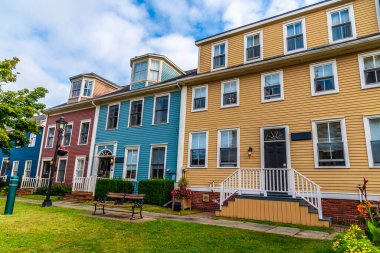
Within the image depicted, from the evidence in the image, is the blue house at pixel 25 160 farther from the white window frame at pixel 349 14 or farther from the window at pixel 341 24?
the window at pixel 341 24

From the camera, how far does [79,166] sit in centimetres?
1731

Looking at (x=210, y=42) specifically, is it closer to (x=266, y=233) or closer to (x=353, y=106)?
(x=353, y=106)

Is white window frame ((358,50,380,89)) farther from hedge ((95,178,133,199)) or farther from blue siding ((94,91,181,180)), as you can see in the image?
hedge ((95,178,133,199))

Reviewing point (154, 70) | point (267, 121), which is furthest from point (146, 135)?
point (267, 121)

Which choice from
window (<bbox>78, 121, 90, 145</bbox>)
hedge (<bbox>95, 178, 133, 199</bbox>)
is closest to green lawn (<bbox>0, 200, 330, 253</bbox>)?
hedge (<bbox>95, 178, 133, 199</bbox>)

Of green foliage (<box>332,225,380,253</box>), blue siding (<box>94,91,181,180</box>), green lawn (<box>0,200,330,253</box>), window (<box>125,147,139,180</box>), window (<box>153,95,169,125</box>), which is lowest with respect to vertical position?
green lawn (<box>0,200,330,253</box>)

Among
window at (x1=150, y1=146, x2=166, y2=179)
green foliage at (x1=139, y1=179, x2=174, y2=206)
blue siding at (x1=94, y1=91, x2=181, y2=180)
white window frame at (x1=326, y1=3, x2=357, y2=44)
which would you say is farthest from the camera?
window at (x1=150, y1=146, x2=166, y2=179)

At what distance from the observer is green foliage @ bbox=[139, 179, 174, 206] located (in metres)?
12.2

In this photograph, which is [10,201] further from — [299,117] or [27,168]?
[27,168]

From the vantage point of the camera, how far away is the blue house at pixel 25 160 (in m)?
20.8

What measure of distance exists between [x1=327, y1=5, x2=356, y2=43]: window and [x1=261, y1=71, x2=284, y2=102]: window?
264 centimetres

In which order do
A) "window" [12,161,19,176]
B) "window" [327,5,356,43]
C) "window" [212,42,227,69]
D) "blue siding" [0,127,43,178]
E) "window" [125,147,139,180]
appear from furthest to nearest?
"window" [12,161,19,176] → "blue siding" [0,127,43,178] → "window" [125,147,139,180] → "window" [212,42,227,69] → "window" [327,5,356,43]

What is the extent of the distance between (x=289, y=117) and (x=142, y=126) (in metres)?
8.53

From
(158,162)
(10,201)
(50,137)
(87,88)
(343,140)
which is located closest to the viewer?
(10,201)
